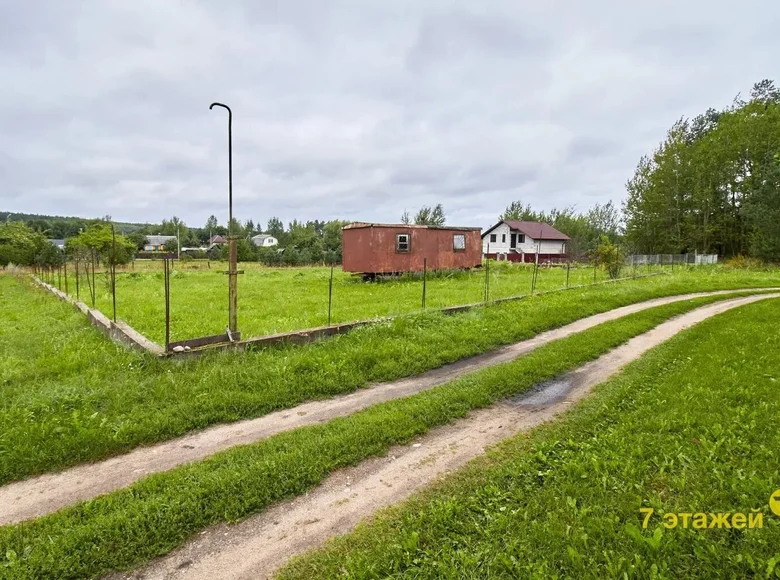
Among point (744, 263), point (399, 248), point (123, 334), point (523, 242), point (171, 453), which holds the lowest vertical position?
point (171, 453)

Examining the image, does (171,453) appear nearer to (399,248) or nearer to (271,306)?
(271,306)

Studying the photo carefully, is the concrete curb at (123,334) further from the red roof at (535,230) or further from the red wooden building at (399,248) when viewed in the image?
the red roof at (535,230)

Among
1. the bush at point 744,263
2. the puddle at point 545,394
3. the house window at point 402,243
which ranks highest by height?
the house window at point 402,243

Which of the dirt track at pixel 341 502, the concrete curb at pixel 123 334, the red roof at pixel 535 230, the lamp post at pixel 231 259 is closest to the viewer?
the dirt track at pixel 341 502

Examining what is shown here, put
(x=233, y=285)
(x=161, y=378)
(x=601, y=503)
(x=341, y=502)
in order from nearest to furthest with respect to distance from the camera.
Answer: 1. (x=601, y=503)
2. (x=341, y=502)
3. (x=161, y=378)
4. (x=233, y=285)

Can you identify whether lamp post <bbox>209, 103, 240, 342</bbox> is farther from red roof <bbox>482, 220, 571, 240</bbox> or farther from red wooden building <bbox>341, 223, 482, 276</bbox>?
red roof <bbox>482, 220, 571, 240</bbox>

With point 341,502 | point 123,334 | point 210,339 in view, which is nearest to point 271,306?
point 123,334

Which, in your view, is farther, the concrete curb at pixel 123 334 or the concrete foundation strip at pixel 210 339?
the concrete curb at pixel 123 334

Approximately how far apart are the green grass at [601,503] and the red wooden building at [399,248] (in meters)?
15.2

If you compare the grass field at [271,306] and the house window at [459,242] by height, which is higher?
the house window at [459,242]

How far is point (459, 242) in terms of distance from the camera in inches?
894

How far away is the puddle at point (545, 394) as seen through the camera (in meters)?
5.11

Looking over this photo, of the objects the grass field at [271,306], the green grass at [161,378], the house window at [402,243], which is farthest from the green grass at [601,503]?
the house window at [402,243]

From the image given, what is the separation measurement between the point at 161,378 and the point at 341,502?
352 cm
